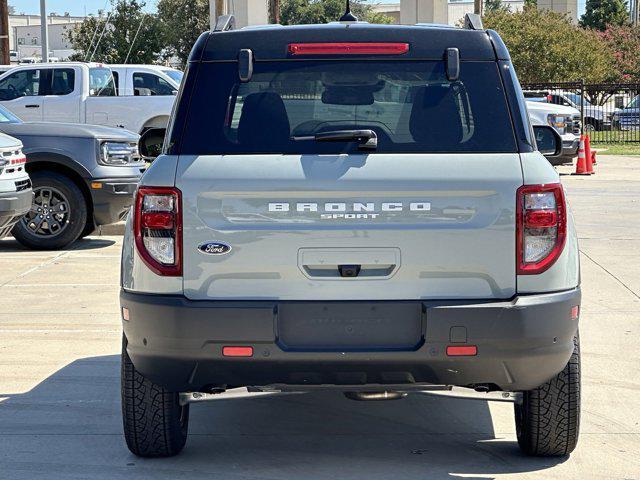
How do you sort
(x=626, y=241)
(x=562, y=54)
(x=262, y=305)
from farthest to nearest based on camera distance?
(x=562, y=54), (x=626, y=241), (x=262, y=305)

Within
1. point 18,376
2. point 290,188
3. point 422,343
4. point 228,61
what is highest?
point 228,61

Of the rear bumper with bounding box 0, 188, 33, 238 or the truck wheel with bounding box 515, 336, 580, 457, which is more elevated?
the rear bumper with bounding box 0, 188, 33, 238

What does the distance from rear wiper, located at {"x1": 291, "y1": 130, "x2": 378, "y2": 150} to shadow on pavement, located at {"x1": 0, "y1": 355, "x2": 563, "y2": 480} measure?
146 centimetres

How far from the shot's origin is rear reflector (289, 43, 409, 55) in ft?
16.9

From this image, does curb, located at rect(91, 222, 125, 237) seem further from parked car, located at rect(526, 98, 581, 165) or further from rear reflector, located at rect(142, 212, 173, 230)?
parked car, located at rect(526, 98, 581, 165)

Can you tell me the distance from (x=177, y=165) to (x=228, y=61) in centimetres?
52

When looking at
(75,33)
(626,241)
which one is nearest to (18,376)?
(626,241)

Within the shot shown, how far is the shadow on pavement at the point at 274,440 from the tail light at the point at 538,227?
1058 mm

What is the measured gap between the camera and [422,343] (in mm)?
4844

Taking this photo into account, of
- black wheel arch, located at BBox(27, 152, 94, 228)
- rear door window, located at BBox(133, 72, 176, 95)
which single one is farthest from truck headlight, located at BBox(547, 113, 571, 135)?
black wheel arch, located at BBox(27, 152, 94, 228)

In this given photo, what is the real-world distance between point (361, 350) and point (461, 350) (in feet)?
1.29

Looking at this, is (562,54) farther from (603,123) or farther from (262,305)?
(262,305)

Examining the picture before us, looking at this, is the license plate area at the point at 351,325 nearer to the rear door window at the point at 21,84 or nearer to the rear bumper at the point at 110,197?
the rear bumper at the point at 110,197

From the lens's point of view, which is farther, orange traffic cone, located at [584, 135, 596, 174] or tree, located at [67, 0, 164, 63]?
tree, located at [67, 0, 164, 63]
